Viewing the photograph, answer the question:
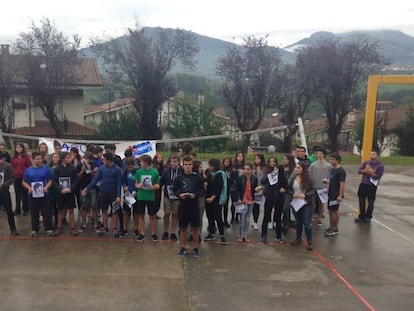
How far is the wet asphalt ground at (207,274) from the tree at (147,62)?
23.9 metres

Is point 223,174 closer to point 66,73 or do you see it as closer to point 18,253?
point 18,253

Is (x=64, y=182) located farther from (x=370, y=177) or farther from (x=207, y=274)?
(x=370, y=177)

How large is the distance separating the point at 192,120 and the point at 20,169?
84.5ft

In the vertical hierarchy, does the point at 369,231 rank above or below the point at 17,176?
below

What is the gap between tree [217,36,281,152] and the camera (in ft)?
113

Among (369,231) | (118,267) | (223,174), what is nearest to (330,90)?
(369,231)

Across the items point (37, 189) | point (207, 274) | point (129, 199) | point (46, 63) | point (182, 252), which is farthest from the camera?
point (46, 63)

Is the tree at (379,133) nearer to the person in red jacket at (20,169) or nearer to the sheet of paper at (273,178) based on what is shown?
the sheet of paper at (273,178)

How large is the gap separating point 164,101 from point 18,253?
87.8 feet

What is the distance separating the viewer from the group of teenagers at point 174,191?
813 cm

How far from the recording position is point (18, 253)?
745 cm

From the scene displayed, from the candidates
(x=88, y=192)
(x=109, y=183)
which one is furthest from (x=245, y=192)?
(x=88, y=192)

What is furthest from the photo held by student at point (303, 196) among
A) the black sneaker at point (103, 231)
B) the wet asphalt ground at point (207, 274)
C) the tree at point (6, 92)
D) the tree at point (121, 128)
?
the tree at point (6, 92)

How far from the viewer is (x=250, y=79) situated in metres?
34.7
